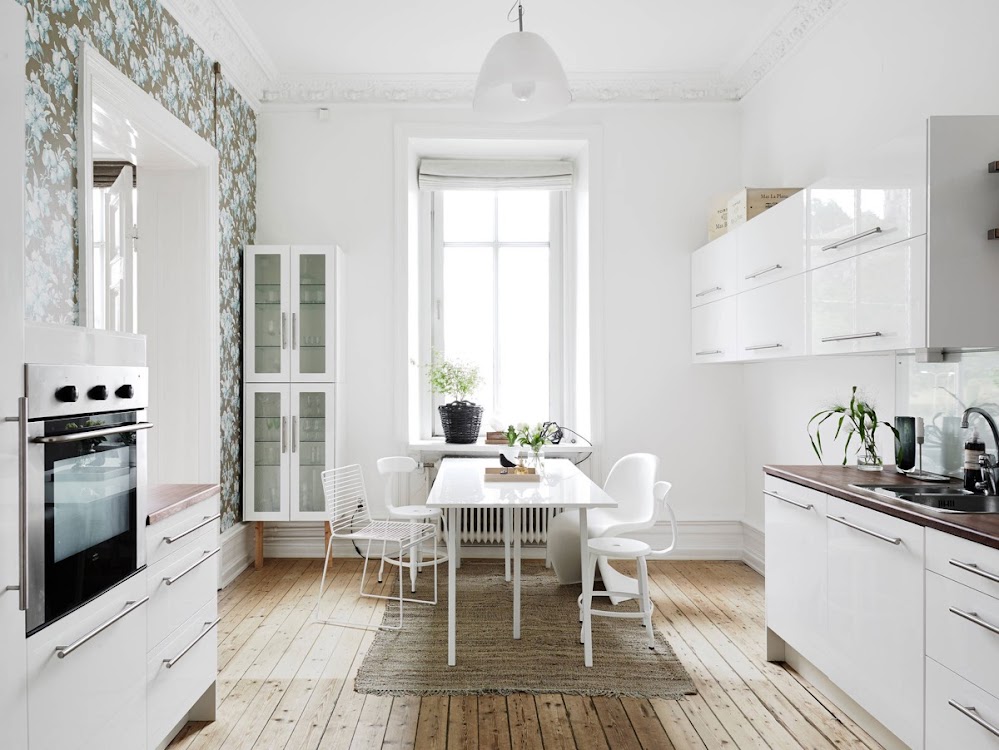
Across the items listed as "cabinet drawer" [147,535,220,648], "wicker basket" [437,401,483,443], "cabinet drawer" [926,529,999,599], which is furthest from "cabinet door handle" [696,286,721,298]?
"cabinet drawer" [147,535,220,648]

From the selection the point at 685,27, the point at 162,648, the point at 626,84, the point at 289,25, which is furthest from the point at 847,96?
the point at 162,648

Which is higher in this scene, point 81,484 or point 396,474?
point 81,484

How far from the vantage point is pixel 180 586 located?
216 cm

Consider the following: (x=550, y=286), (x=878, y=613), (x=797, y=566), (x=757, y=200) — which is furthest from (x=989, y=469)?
(x=550, y=286)

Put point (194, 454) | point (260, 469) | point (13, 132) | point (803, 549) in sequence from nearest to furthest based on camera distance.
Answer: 1. point (13, 132)
2. point (803, 549)
3. point (194, 454)
4. point (260, 469)

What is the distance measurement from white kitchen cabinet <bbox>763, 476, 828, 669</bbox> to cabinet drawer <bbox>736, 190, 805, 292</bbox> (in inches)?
39.6

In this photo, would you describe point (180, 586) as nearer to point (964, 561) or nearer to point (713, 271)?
point (964, 561)

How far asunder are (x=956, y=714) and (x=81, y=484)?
234 cm

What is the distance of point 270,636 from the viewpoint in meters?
3.23

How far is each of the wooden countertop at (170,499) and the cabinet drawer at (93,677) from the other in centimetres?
18

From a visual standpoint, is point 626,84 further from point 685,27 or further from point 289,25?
point 289,25

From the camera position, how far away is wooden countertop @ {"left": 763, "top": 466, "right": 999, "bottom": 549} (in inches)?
68.5

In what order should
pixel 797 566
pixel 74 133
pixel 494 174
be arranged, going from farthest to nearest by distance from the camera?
pixel 494 174
pixel 797 566
pixel 74 133

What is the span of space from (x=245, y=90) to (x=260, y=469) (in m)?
2.44
